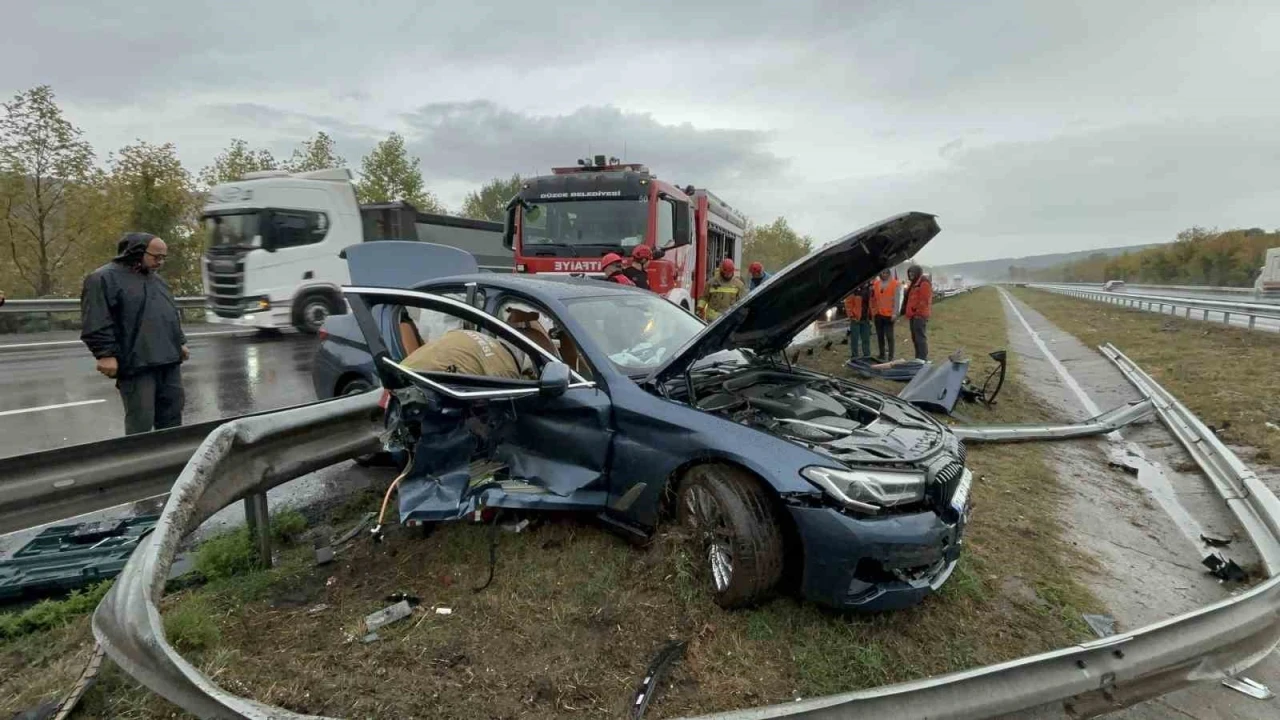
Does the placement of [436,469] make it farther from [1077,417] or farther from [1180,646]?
[1077,417]

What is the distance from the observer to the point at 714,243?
1347cm

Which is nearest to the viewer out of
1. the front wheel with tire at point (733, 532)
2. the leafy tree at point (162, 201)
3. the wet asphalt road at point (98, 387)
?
the front wheel with tire at point (733, 532)

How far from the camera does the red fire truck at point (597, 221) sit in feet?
31.5

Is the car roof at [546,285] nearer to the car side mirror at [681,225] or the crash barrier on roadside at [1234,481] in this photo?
the crash barrier on roadside at [1234,481]

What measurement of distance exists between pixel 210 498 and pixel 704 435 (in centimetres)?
224

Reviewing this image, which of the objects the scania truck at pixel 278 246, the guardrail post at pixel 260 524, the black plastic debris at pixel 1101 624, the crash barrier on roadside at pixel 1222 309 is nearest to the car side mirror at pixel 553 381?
the guardrail post at pixel 260 524

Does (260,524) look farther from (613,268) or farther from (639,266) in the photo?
(639,266)

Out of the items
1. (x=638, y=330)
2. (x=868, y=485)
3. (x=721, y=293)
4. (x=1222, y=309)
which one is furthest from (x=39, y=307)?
(x=1222, y=309)

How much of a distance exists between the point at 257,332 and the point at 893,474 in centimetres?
1600

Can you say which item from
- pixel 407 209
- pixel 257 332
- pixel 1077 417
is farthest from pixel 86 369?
pixel 1077 417

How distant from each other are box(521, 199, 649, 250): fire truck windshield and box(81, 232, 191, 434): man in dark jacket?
5.84m

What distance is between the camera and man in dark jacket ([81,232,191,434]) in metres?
4.22

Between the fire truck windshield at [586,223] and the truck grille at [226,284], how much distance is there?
274 inches

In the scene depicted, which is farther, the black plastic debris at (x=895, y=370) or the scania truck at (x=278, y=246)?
the scania truck at (x=278, y=246)
